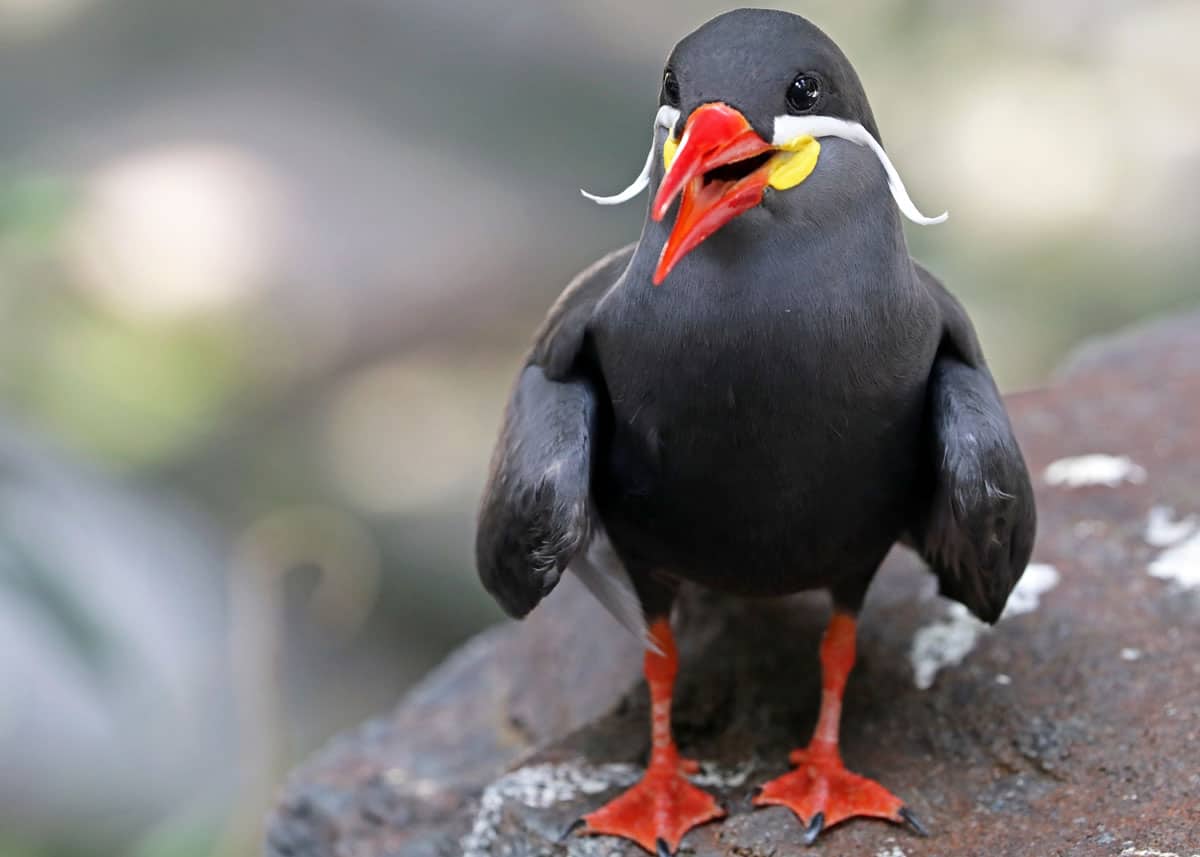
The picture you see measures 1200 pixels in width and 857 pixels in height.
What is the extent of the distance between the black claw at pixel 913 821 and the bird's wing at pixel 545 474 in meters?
1.02

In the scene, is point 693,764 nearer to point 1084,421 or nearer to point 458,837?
point 458,837

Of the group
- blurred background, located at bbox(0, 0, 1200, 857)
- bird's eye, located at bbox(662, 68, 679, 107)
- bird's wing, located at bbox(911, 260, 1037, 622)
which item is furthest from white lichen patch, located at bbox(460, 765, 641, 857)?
blurred background, located at bbox(0, 0, 1200, 857)

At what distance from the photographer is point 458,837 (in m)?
4.53

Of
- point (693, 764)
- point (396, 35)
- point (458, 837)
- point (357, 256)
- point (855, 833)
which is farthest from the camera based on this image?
point (396, 35)

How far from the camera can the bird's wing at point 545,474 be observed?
3.55 meters

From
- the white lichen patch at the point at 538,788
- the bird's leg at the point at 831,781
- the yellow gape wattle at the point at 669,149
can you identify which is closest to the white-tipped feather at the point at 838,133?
the yellow gape wattle at the point at 669,149

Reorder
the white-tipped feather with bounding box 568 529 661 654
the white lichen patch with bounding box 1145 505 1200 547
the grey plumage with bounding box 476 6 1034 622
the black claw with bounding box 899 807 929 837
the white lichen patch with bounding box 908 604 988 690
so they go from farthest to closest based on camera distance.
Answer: the white lichen patch with bounding box 1145 505 1200 547
the white lichen patch with bounding box 908 604 988 690
the white-tipped feather with bounding box 568 529 661 654
the black claw with bounding box 899 807 929 837
the grey plumage with bounding box 476 6 1034 622

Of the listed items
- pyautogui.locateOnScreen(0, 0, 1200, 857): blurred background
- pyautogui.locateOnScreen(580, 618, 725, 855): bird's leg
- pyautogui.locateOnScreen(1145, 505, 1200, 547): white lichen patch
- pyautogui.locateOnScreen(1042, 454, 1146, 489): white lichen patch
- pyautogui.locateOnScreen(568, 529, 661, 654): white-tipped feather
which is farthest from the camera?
pyautogui.locateOnScreen(0, 0, 1200, 857): blurred background

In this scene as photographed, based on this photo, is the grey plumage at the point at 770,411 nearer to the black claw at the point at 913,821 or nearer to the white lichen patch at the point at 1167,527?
the black claw at the point at 913,821

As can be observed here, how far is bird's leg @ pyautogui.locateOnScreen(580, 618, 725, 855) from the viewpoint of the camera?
3.85 meters

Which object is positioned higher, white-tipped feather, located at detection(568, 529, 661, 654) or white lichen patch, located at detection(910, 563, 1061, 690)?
white-tipped feather, located at detection(568, 529, 661, 654)

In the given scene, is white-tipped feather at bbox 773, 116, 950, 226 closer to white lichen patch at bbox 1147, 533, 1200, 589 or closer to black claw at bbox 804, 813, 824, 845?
black claw at bbox 804, 813, 824, 845

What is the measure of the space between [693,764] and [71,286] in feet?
21.8

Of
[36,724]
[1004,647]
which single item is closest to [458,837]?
[1004,647]
